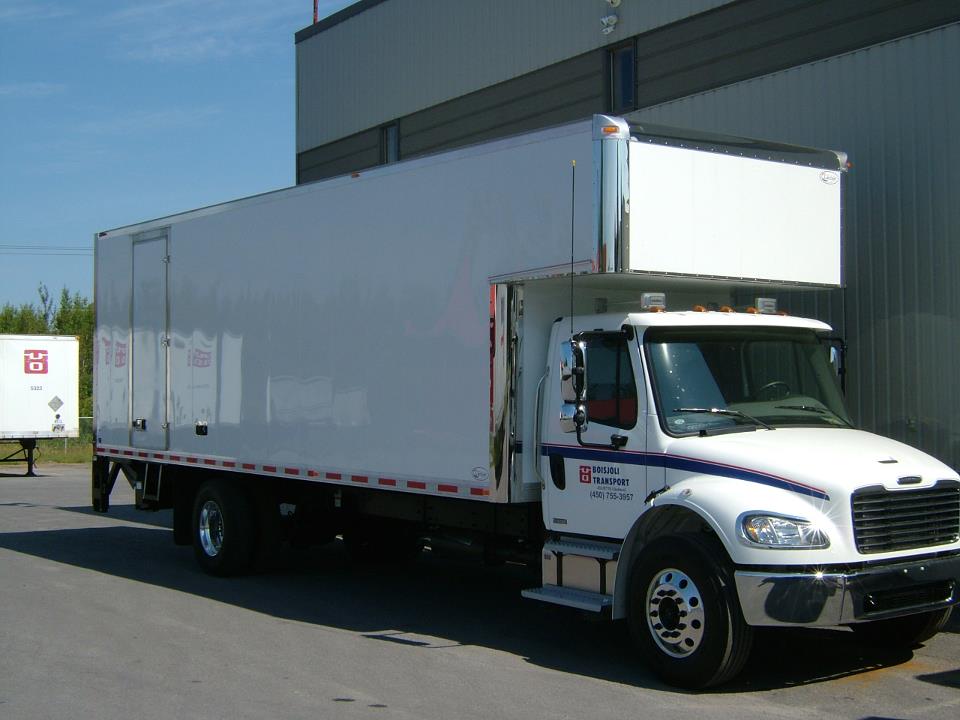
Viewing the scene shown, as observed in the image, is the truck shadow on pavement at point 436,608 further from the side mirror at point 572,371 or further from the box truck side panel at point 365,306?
the side mirror at point 572,371

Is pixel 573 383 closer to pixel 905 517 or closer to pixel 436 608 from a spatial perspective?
pixel 905 517

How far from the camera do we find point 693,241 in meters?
8.38

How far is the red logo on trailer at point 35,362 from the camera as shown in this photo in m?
29.5

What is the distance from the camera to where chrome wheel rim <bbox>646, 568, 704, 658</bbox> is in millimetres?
7305

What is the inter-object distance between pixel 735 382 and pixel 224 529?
6224 mm

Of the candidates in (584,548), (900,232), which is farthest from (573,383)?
(900,232)

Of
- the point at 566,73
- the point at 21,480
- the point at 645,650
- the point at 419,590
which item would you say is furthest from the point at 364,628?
the point at 21,480

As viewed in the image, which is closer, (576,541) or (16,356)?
(576,541)

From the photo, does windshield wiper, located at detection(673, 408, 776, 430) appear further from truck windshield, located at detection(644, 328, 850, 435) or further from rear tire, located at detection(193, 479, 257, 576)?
rear tire, located at detection(193, 479, 257, 576)

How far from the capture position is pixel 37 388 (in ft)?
96.8

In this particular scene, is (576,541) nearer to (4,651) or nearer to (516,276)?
(516,276)

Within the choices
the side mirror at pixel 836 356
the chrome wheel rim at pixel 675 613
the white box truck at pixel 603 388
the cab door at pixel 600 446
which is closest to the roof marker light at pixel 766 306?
the white box truck at pixel 603 388

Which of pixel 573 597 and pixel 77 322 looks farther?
pixel 77 322

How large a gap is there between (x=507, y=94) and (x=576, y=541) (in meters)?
10.7
